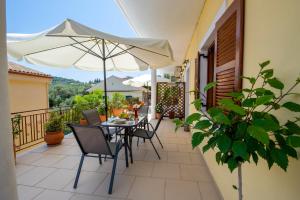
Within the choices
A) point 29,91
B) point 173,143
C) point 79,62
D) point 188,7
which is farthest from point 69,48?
point 29,91

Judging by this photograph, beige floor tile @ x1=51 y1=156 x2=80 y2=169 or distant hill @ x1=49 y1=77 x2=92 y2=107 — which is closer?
beige floor tile @ x1=51 y1=156 x2=80 y2=169

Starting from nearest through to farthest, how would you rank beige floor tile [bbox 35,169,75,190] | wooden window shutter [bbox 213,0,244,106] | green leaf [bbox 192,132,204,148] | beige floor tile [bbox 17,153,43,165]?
green leaf [bbox 192,132,204,148]
wooden window shutter [bbox 213,0,244,106]
beige floor tile [bbox 35,169,75,190]
beige floor tile [bbox 17,153,43,165]

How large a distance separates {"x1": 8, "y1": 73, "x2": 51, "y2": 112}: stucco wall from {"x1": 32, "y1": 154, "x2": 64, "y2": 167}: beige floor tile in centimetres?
410

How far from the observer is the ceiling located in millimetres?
3064

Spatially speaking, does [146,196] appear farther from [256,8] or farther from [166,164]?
[256,8]

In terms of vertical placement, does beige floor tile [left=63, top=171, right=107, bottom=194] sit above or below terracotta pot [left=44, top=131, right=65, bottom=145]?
below

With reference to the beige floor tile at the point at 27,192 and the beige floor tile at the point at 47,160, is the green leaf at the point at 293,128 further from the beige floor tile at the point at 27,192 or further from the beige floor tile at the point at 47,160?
the beige floor tile at the point at 47,160

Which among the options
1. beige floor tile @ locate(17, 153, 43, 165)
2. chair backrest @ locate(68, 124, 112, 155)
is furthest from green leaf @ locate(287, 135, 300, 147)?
beige floor tile @ locate(17, 153, 43, 165)

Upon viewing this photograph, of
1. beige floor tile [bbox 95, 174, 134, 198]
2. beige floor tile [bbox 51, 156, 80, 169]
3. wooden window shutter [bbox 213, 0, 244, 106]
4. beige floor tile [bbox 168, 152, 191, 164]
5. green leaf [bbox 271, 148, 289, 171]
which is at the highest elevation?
wooden window shutter [bbox 213, 0, 244, 106]

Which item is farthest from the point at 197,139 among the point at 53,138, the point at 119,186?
the point at 53,138

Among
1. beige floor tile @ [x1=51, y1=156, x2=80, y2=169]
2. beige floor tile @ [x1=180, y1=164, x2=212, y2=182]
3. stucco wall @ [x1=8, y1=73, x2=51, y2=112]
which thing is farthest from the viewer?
stucco wall @ [x1=8, y1=73, x2=51, y2=112]

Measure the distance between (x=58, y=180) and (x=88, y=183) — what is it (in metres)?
0.45

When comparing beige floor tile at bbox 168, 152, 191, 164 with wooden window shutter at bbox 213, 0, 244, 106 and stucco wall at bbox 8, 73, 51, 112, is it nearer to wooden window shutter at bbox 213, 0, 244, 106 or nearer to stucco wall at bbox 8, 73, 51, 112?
wooden window shutter at bbox 213, 0, 244, 106

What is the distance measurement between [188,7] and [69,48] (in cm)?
240
